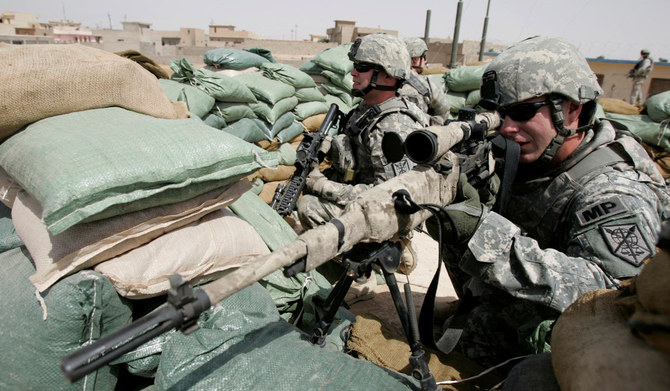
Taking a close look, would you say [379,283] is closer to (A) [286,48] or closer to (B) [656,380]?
(B) [656,380]

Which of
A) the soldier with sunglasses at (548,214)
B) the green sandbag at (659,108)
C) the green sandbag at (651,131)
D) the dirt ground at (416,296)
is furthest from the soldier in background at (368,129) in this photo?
the green sandbag at (659,108)

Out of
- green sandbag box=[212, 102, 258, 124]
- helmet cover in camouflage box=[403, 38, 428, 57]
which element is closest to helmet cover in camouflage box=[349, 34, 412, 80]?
green sandbag box=[212, 102, 258, 124]

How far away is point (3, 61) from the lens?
1.68 metres

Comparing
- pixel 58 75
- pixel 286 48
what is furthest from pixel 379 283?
pixel 286 48

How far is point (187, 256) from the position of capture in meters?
1.73

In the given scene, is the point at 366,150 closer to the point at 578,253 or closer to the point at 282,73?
the point at 578,253

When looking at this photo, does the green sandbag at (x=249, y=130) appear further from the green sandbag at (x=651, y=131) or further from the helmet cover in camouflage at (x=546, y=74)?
the green sandbag at (x=651, y=131)

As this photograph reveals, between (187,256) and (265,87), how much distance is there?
3264 millimetres

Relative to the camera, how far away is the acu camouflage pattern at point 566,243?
59.5 inches

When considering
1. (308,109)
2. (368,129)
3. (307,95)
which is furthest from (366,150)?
(307,95)

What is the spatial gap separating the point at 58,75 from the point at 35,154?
435 millimetres

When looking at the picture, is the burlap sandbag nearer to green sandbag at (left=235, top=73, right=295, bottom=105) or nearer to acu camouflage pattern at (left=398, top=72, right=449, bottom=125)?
green sandbag at (left=235, top=73, right=295, bottom=105)

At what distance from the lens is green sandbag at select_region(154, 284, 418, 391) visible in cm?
130

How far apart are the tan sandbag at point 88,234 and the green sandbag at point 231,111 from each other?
2305mm
